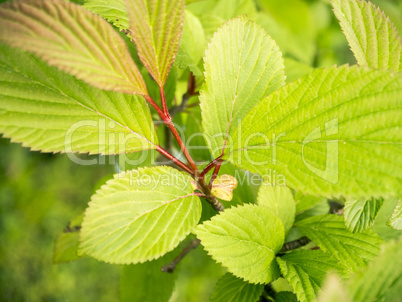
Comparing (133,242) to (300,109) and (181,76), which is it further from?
(181,76)

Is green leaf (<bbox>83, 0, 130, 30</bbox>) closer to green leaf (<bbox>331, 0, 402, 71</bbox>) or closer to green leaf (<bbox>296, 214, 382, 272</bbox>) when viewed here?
green leaf (<bbox>331, 0, 402, 71</bbox>)

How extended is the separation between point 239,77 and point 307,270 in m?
0.30

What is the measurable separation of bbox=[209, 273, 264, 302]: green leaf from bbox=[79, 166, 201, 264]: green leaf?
173mm

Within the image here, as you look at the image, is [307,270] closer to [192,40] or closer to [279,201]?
[279,201]

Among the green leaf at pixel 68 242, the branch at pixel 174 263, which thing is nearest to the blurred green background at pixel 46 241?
the green leaf at pixel 68 242

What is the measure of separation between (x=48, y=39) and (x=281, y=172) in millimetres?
298

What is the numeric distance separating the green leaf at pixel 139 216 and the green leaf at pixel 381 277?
0.68 feet

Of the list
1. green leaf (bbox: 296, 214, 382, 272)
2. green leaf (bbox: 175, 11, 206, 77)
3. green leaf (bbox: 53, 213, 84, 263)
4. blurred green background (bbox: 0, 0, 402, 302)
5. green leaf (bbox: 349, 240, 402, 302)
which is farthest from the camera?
blurred green background (bbox: 0, 0, 402, 302)

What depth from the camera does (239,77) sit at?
1.65 feet

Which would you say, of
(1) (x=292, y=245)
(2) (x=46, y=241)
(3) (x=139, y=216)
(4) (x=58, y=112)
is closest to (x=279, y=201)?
(1) (x=292, y=245)

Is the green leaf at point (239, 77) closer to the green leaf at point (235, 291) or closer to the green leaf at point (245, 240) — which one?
the green leaf at point (245, 240)

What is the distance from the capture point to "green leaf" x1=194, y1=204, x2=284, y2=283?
47cm

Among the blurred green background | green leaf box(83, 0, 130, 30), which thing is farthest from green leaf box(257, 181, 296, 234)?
the blurred green background

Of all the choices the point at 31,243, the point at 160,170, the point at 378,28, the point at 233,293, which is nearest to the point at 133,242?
the point at 160,170
